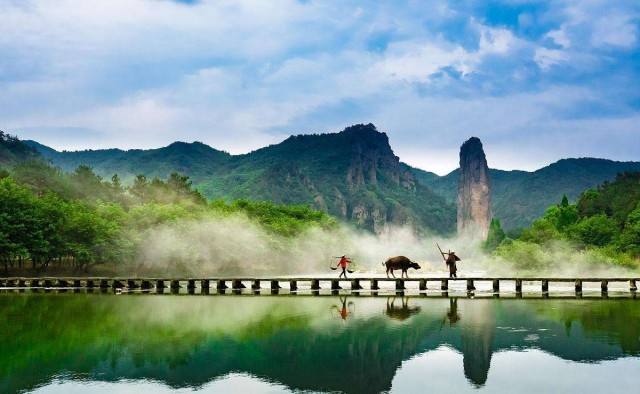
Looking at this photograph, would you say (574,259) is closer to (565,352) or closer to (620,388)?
(565,352)

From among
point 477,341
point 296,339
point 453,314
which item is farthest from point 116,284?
point 477,341

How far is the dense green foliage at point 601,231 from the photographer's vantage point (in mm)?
77625

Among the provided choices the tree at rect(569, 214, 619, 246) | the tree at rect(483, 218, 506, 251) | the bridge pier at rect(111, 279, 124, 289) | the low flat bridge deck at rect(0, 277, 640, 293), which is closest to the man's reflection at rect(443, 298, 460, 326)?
Result: the low flat bridge deck at rect(0, 277, 640, 293)

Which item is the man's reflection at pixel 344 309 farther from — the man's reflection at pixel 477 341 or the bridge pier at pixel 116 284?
the bridge pier at pixel 116 284

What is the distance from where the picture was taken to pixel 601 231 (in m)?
87.1

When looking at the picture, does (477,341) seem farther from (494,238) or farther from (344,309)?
(494,238)

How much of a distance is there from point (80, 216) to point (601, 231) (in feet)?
206

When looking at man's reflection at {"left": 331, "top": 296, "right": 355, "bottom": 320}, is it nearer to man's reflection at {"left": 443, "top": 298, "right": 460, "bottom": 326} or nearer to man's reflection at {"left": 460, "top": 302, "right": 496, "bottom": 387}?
man's reflection at {"left": 443, "top": 298, "right": 460, "bottom": 326}

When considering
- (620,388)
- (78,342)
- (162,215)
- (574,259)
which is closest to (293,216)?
(162,215)

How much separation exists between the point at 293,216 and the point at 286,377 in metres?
125

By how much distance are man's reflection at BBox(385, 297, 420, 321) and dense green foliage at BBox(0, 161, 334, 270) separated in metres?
41.0

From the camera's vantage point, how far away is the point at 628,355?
21.8m

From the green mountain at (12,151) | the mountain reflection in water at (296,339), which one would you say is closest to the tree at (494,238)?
the green mountain at (12,151)

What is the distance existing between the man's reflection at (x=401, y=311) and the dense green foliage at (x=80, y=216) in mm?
40995
